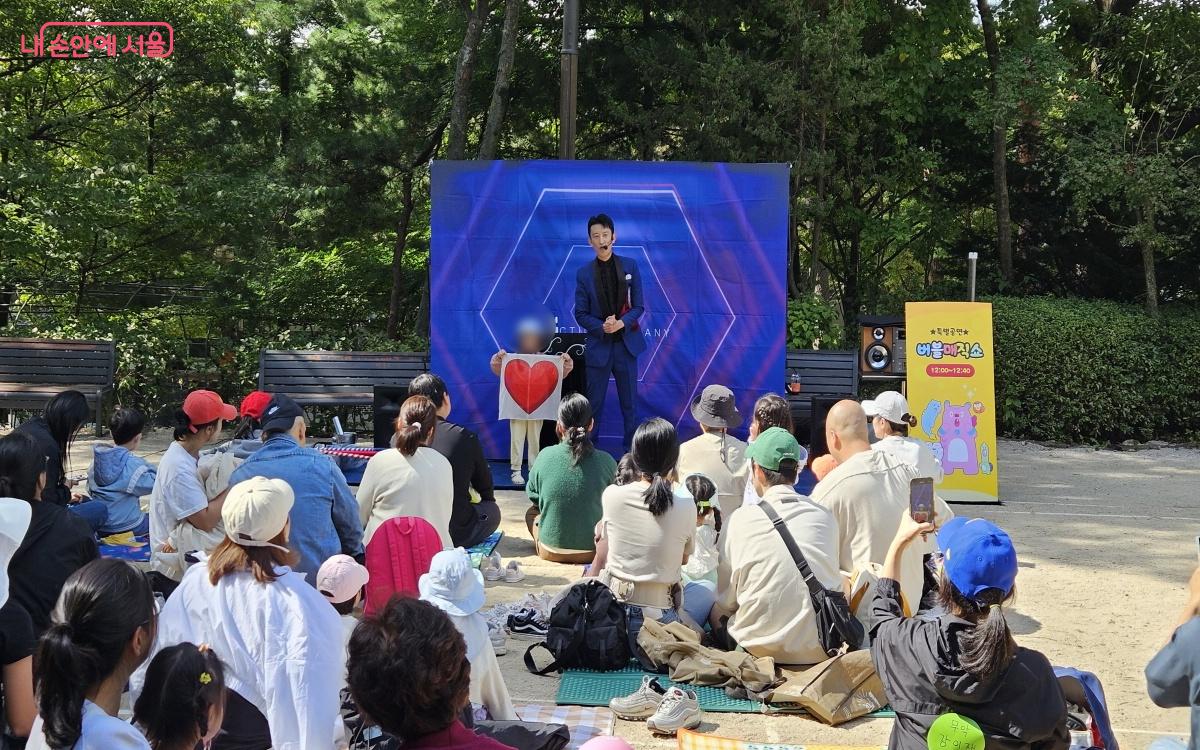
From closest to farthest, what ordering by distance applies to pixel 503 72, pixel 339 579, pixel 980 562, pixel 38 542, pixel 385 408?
pixel 980 562 → pixel 38 542 → pixel 339 579 → pixel 385 408 → pixel 503 72

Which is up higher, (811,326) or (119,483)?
(811,326)

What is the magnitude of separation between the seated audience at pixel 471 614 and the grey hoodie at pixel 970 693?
4.18 ft

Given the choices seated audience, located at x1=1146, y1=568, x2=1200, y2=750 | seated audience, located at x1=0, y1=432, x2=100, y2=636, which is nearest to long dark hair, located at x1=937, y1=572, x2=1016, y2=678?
seated audience, located at x1=1146, y1=568, x2=1200, y2=750

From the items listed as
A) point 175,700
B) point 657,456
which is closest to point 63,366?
point 657,456

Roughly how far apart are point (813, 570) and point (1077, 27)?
12273 mm

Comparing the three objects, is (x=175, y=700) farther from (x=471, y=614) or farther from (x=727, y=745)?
(x=727, y=745)

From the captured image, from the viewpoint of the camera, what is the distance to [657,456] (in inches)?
204

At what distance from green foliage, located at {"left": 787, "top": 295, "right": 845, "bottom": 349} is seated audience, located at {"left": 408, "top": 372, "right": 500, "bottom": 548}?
6464mm

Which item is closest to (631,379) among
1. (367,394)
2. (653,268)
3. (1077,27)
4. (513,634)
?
(653,268)

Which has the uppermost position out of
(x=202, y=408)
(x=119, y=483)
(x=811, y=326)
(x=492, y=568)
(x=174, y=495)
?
(x=811, y=326)

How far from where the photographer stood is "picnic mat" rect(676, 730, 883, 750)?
13.4ft

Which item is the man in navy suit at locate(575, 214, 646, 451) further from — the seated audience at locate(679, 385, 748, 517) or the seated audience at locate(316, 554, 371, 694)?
the seated audience at locate(316, 554, 371, 694)

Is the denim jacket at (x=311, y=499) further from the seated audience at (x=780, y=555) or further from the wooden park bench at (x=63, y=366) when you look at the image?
the wooden park bench at (x=63, y=366)

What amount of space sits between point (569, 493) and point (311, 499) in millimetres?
2135
